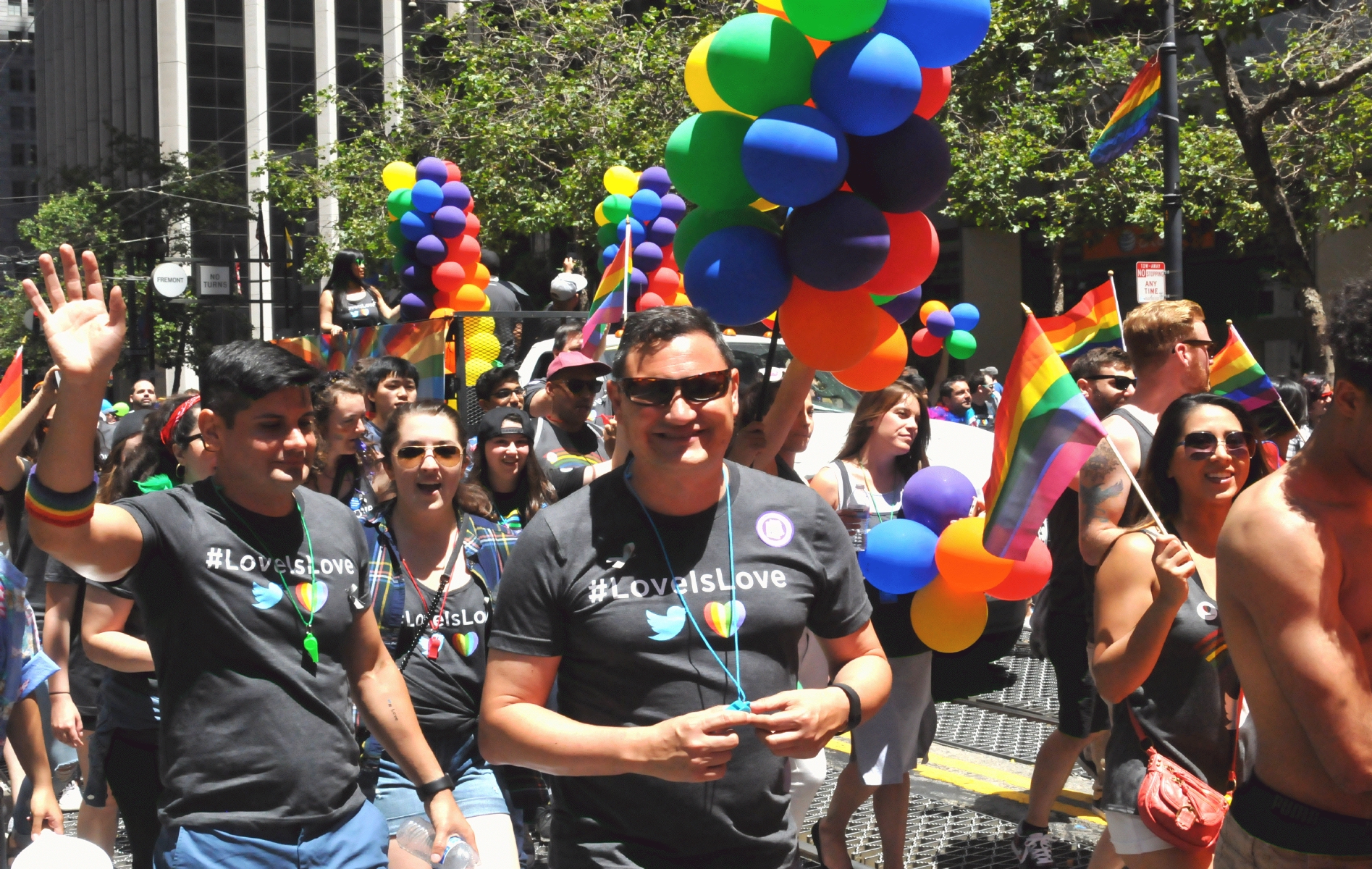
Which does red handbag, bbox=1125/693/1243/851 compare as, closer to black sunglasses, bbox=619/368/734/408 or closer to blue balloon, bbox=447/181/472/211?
black sunglasses, bbox=619/368/734/408

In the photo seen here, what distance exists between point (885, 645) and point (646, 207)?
18.4 ft

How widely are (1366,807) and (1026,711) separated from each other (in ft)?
18.0

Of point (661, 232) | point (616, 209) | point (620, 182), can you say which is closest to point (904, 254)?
point (661, 232)

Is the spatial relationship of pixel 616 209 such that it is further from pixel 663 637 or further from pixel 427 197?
pixel 663 637

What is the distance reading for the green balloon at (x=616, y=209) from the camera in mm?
10625

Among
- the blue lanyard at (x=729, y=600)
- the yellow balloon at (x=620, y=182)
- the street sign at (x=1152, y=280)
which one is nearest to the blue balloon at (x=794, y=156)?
the blue lanyard at (x=729, y=600)

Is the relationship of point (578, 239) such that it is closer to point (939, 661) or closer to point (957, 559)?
point (939, 661)

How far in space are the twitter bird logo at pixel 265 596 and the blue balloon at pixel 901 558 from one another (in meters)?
2.27

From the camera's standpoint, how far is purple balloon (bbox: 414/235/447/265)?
10.7m

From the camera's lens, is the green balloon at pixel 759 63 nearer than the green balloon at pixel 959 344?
Yes

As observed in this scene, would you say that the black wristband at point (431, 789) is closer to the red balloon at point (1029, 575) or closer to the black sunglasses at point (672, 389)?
the black sunglasses at point (672, 389)

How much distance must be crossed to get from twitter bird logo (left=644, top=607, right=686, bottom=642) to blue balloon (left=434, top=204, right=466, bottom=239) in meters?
8.30

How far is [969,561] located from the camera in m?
4.58

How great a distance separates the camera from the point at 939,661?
905 centimetres
